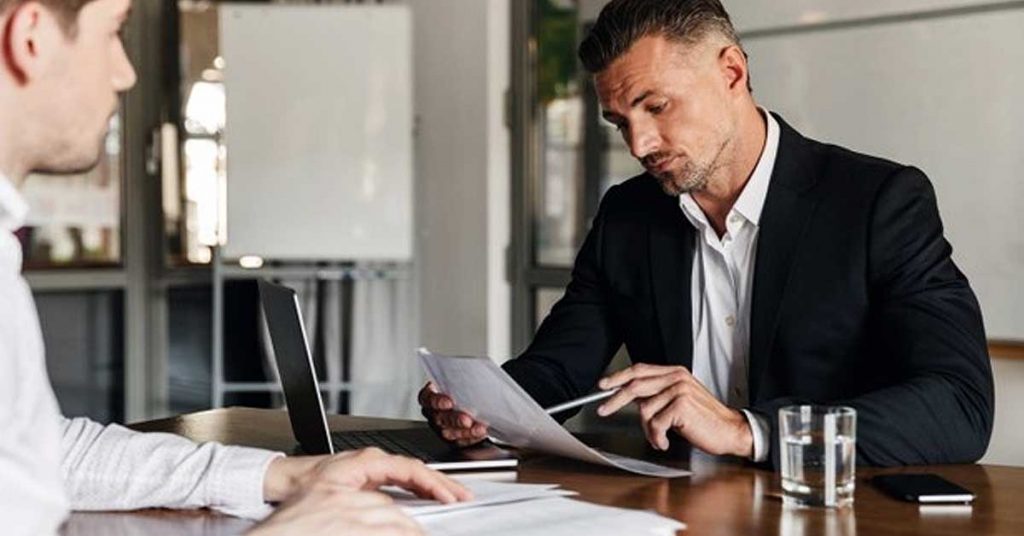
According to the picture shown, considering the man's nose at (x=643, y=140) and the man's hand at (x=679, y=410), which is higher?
the man's nose at (x=643, y=140)

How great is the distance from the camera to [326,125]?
15.8 ft

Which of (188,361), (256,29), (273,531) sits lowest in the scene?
(188,361)

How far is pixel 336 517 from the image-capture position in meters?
1.22

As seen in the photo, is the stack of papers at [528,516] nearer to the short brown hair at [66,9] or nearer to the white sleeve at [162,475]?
the white sleeve at [162,475]

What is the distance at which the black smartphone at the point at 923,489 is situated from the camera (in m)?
1.59

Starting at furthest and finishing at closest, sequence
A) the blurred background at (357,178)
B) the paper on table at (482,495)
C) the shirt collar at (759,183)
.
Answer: the blurred background at (357,178) < the shirt collar at (759,183) < the paper on table at (482,495)

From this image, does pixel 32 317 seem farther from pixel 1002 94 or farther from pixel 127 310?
pixel 127 310

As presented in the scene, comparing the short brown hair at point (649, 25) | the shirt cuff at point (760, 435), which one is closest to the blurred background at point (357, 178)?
the short brown hair at point (649, 25)

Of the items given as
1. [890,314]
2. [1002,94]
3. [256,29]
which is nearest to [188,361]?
[256,29]

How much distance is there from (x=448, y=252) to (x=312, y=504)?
374 centimetres

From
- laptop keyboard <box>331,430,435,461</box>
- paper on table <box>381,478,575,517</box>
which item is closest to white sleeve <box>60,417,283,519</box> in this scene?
paper on table <box>381,478,575,517</box>

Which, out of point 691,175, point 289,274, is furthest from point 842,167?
point 289,274

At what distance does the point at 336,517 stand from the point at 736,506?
548 millimetres

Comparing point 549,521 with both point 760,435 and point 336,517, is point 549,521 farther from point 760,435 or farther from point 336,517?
point 760,435
